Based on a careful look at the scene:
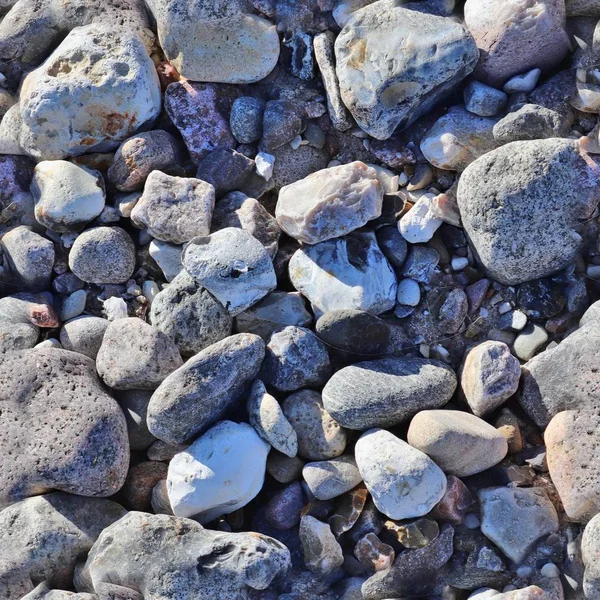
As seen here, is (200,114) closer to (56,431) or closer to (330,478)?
(56,431)

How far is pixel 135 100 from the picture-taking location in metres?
3.43

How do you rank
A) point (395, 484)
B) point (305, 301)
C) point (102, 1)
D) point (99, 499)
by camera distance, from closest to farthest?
1. point (395, 484)
2. point (99, 499)
3. point (305, 301)
4. point (102, 1)

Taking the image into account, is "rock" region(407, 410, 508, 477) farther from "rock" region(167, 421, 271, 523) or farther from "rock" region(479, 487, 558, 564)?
"rock" region(167, 421, 271, 523)

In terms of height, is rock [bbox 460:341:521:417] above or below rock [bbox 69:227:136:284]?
below

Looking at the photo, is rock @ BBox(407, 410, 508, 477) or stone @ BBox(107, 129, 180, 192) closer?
rock @ BBox(407, 410, 508, 477)

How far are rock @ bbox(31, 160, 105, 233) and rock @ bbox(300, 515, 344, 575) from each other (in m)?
1.69

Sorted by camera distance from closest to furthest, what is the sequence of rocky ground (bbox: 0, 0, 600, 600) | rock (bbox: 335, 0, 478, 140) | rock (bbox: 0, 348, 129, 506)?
rocky ground (bbox: 0, 0, 600, 600), rock (bbox: 0, 348, 129, 506), rock (bbox: 335, 0, 478, 140)

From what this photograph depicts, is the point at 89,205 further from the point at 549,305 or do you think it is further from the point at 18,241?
the point at 549,305

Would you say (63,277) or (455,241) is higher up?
(63,277)

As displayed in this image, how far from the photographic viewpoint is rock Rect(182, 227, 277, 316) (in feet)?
10.2

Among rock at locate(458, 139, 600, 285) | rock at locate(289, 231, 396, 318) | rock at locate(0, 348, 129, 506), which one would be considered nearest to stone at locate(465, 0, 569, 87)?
rock at locate(458, 139, 600, 285)

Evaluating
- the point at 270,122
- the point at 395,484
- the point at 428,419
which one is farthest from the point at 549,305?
the point at 270,122

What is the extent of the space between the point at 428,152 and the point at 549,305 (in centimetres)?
83

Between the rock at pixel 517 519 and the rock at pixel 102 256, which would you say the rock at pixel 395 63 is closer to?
the rock at pixel 102 256
